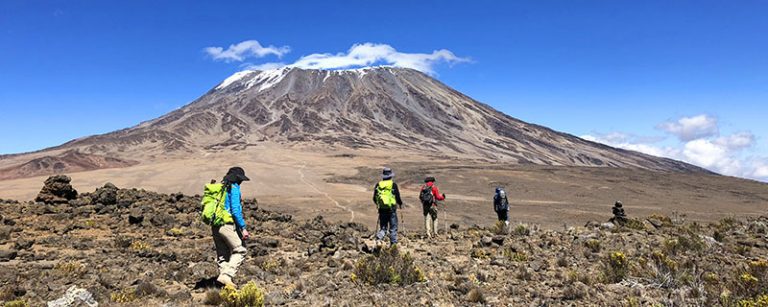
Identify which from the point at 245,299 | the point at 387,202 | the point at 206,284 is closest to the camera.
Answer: the point at 245,299

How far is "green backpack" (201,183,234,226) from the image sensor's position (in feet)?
21.5

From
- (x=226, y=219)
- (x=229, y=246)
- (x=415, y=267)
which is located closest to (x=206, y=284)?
(x=229, y=246)

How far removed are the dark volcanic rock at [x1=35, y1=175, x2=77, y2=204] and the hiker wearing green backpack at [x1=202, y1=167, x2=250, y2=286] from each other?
1297 cm

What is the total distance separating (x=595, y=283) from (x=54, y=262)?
390 inches

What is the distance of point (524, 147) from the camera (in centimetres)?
12612

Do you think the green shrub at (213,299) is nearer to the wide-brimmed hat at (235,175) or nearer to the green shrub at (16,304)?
the wide-brimmed hat at (235,175)

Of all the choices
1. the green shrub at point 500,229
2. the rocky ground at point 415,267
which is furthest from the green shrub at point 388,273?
the green shrub at point 500,229

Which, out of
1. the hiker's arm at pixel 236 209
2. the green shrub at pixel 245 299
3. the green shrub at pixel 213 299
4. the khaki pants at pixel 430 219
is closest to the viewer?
the green shrub at pixel 245 299

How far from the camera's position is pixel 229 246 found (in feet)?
22.0

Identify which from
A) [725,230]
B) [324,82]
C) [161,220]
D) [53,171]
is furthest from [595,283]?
[324,82]

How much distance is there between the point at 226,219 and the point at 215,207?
216 millimetres

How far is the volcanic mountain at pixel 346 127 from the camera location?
105m

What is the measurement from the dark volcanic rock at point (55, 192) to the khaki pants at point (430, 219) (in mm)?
12566

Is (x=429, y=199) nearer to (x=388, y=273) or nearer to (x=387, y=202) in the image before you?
(x=387, y=202)
